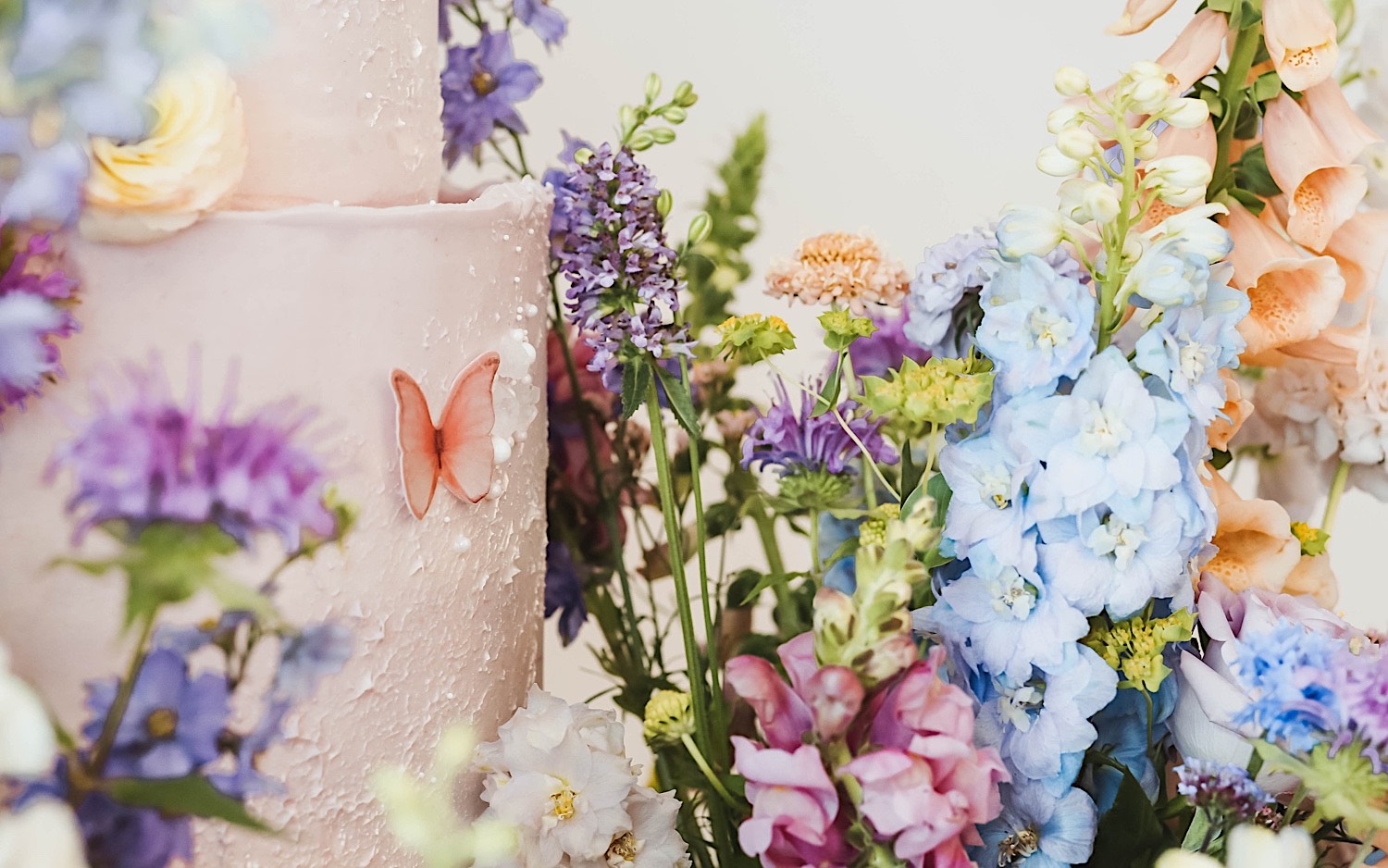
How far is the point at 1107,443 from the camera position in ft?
1.55

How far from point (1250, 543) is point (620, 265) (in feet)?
1.18

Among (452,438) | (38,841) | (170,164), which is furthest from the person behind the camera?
(452,438)

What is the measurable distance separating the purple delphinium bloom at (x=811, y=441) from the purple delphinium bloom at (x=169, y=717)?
0.33 meters

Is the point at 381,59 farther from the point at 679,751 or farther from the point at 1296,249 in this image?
the point at 1296,249

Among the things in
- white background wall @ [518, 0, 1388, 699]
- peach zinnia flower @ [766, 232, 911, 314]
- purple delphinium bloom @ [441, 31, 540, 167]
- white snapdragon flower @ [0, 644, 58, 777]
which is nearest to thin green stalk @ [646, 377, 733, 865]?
peach zinnia flower @ [766, 232, 911, 314]

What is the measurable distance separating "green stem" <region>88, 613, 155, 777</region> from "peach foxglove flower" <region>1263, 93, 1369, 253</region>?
55 centimetres

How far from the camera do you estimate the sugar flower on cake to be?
1.66ft

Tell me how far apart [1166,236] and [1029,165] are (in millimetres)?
641

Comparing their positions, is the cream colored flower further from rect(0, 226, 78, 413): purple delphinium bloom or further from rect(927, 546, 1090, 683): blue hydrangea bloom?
rect(927, 546, 1090, 683): blue hydrangea bloom

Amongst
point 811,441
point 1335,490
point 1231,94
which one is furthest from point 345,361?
point 1335,490

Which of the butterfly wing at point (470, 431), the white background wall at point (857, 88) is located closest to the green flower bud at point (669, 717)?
the butterfly wing at point (470, 431)

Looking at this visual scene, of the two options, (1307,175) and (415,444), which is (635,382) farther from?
(1307,175)

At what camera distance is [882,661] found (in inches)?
15.6

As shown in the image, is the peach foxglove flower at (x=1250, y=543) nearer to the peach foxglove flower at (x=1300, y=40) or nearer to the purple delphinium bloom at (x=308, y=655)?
the peach foxglove flower at (x=1300, y=40)
